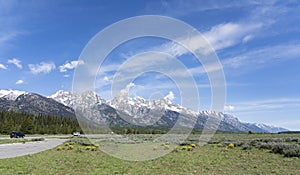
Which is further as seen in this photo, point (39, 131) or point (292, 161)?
point (39, 131)

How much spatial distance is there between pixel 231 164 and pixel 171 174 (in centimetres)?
556

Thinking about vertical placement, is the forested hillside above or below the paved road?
above

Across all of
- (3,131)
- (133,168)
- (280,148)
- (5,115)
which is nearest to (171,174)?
(133,168)

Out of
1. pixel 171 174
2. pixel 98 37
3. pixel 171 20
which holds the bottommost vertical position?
pixel 171 174

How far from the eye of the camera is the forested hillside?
96.6 metres

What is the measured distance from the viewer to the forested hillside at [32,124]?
96625mm

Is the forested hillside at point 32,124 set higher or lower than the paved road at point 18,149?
higher

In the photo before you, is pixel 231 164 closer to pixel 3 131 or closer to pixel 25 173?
pixel 25 173

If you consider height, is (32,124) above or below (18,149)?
above

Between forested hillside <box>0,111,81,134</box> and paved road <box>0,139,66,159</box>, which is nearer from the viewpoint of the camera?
paved road <box>0,139,66,159</box>

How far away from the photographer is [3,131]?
312 feet

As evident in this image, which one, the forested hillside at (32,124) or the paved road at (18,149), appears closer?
the paved road at (18,149)

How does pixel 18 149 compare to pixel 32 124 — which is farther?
pixel 32 124

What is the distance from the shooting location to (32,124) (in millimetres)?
104312
